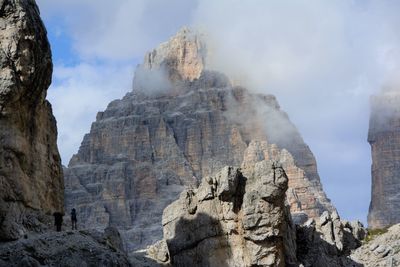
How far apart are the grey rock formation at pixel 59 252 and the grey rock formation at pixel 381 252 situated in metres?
39.4

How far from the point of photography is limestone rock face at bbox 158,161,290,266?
63.4m

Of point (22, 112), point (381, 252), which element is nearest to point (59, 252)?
point (22, 112)

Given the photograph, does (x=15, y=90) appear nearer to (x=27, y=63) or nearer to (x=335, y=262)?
(x=27, y=63)

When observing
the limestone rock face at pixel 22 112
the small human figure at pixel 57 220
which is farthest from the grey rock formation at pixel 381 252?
the limestone rock face at pixel 22 112

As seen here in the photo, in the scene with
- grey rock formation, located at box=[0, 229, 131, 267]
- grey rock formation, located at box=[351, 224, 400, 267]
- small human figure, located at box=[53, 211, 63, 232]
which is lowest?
grey rock formation, located at box=[0, 229, 131, 267]

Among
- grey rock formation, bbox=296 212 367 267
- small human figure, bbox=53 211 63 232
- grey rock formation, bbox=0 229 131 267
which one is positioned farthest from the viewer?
grey rock formation, bbox=296 212 367 267

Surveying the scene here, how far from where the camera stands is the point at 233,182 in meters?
65.1

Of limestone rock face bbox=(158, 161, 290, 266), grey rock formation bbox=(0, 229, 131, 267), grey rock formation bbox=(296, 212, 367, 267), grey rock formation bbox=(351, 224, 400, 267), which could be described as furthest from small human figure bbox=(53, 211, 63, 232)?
grey rock formation bbox=(351, 224, 400, 267)

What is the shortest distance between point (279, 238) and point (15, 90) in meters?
29.9

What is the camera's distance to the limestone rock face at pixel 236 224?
208ft

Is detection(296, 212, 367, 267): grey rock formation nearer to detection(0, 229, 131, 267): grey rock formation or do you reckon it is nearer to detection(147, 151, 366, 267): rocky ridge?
detection(147, 151, 366, 267): rocky ridge

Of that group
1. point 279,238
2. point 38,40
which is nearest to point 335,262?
Result: point 279,238

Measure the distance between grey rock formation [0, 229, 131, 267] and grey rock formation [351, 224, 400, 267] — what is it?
129 ft

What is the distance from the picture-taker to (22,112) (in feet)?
135
